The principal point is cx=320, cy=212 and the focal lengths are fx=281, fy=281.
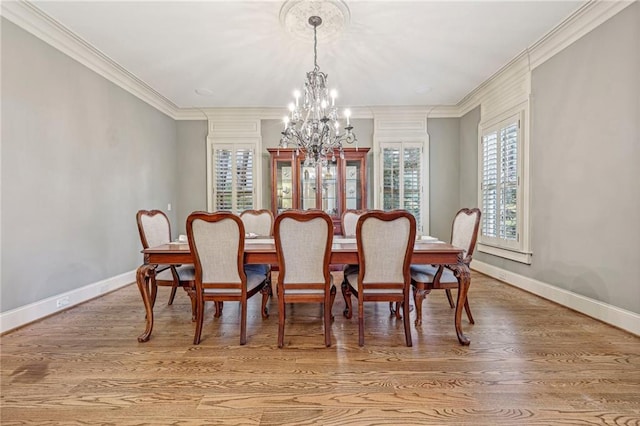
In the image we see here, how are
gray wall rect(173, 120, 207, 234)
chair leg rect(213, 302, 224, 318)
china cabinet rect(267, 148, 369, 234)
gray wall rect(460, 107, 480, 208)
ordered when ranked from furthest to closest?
gray wall rect(173, 120, 207, 234) < china cabinet rect(267, 148, 369, 234) < gray wall rect(460, 107, 480, 208) < chair leg rect(213, 302, 224, 318)

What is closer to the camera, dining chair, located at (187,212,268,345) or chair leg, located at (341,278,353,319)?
dining chair, located at (187,212,268,345)

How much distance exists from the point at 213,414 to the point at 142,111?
4211 millimetres

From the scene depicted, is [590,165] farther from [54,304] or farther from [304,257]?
[54,304]

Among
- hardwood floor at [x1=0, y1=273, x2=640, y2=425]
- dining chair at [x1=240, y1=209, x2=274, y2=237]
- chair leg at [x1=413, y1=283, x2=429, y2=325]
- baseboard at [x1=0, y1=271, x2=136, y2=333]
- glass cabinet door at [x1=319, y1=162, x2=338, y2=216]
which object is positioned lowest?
hardwood floor at [x1=0, y1=273, x2=640, y2=425]

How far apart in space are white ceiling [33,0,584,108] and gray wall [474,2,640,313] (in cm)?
47

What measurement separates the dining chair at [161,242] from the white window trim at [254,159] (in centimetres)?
210

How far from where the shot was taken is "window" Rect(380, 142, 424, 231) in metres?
4.87

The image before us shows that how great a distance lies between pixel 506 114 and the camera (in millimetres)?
3619

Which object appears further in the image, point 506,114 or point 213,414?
point 506,114

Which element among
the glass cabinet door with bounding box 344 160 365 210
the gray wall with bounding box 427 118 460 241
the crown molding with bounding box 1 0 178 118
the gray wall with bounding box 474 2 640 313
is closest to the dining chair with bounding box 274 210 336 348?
the gray wall with bounding box 474 2 640 313

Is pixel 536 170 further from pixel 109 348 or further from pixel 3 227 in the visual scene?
pixel 3 227

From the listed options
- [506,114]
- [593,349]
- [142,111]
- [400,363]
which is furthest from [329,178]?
[593,349]

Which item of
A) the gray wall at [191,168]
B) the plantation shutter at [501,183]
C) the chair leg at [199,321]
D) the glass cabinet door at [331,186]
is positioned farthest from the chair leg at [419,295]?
the gray wall at [191,168]

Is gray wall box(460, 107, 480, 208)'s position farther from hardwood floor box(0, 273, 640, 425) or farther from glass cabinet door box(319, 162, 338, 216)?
hardwood floor box(0, 273, 640, 425)
